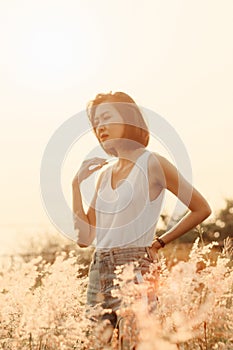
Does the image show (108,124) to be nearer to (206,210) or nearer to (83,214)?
(83,214)

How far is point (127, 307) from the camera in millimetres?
3213

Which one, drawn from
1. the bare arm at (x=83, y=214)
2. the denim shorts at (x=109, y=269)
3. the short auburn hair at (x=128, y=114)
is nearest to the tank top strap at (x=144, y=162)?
the short auburn hair at (x=128, y=114)

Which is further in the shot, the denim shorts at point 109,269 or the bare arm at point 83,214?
the bare arm at point 83,214

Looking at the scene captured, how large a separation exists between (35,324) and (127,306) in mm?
411

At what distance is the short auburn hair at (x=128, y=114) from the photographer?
4.13 m

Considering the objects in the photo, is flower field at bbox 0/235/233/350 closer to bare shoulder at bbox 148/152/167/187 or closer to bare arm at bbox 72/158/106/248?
bare arm at bbox 72/158/106/248

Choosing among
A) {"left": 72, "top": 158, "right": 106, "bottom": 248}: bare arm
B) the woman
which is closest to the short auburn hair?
the woman

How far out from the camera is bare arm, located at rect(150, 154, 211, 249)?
3932 mm

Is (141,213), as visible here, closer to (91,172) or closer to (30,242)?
(91,172)

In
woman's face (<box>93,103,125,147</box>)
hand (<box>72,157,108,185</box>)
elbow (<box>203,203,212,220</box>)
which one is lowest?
elbow (<box>203,203,212,220</box>)

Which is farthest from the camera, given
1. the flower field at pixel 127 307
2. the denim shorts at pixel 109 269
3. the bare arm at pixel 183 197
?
the bare arm at pixel 183 197

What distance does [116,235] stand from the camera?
12.8 ft

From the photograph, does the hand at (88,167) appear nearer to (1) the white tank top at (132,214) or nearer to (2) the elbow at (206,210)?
(1) the white tank top at (132,214)

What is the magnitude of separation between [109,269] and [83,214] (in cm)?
43
